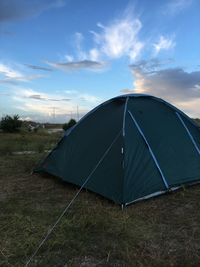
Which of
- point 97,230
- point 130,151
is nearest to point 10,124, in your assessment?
point 130,151

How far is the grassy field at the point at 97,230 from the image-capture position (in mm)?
3617

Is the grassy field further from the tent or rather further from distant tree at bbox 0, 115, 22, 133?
distant tree at bbox 0, 115, 22, 133

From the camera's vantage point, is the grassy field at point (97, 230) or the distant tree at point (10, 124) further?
the distant tree at point (10, 124)

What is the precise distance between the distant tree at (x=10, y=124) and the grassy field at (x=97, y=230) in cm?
1742

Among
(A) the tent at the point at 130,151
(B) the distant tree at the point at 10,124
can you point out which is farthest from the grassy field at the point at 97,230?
(B) the distant tree at the point at 10,124

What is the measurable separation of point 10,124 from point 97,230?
65.3 feet

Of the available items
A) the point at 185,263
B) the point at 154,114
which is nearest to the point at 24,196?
the point at 154,114

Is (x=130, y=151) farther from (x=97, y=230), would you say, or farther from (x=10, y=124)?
(x=10, y=124)

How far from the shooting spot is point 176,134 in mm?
6609

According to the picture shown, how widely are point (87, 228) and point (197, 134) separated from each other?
353 cm

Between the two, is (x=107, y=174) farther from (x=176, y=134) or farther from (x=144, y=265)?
(x=144, y=265)

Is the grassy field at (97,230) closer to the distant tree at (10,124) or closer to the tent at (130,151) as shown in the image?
the tent at (130,151)

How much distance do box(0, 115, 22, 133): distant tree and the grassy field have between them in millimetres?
17416

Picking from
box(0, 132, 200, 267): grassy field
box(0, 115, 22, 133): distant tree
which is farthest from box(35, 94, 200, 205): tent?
box(0, 115, 22, 133): distant tree
